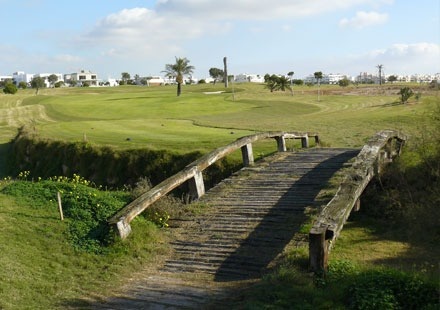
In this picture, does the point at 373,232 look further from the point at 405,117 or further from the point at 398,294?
the point at 405,117

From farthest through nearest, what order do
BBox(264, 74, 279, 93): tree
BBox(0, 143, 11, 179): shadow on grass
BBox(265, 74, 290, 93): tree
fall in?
BBox(264, 74, 279, 93): tree, BBox(265, 74, 290, 93): tree, BBox(0, 143, 11, 179): shadow on grass

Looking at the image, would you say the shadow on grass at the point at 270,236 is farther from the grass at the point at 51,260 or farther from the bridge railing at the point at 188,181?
the bridge railing at the point at 188,181

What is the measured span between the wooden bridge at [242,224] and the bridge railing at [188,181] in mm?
23

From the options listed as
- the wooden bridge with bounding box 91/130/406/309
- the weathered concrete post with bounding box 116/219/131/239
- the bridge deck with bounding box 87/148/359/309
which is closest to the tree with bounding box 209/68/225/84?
the wooden bridge with bounding box 91/130/406/309

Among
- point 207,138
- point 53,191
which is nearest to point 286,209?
point 53,191

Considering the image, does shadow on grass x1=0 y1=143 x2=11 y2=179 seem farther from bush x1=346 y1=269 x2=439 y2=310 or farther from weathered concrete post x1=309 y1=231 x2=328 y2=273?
bush x1=346 y1=269 x2=439 y2=310

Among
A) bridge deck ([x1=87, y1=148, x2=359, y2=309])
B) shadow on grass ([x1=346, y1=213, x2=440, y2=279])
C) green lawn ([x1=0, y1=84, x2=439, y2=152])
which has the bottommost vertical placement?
shadow on grass ([x1=346, y1=213, x2=440, y2=279])

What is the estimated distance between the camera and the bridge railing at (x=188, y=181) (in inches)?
396

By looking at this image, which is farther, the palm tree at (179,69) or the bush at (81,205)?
the palm tree at (179,69)

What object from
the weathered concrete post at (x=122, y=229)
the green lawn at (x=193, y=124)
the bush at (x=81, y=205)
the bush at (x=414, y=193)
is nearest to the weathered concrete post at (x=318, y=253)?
the weathered concrete post at (x=122, y=229)

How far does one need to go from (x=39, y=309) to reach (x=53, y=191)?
5369 millimetres

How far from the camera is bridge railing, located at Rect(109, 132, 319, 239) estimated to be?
10.1m

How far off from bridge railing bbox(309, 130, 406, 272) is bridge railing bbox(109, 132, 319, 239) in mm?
3878

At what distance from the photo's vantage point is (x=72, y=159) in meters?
25.1
